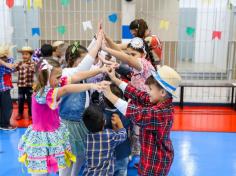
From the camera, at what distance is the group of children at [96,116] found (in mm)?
1848

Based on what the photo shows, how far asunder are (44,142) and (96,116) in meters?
0.40

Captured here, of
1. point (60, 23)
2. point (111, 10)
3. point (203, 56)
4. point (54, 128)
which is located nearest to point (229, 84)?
point (203, 56)

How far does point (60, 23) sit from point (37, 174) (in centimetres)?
373

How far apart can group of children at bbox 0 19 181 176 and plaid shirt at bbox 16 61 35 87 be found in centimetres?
212

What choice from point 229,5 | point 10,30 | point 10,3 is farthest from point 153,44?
point 10,30

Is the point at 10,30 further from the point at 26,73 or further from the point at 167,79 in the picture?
the point at 167,79

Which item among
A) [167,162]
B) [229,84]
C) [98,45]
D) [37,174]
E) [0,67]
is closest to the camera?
[167,162]

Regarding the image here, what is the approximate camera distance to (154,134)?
1.86 meters

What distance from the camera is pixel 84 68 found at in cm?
219

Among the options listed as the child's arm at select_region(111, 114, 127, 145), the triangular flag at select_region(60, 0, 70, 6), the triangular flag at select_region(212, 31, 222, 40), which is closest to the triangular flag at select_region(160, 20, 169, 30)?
the triangular flag at select_region(212, 31, 222, 40)

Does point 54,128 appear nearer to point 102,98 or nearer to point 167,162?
point 102,98

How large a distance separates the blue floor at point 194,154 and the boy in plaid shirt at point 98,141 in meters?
0.98

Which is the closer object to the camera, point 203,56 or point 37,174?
point 37,174

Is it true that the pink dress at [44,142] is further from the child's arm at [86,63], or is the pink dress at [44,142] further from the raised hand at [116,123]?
the raised hand at [116,123]
